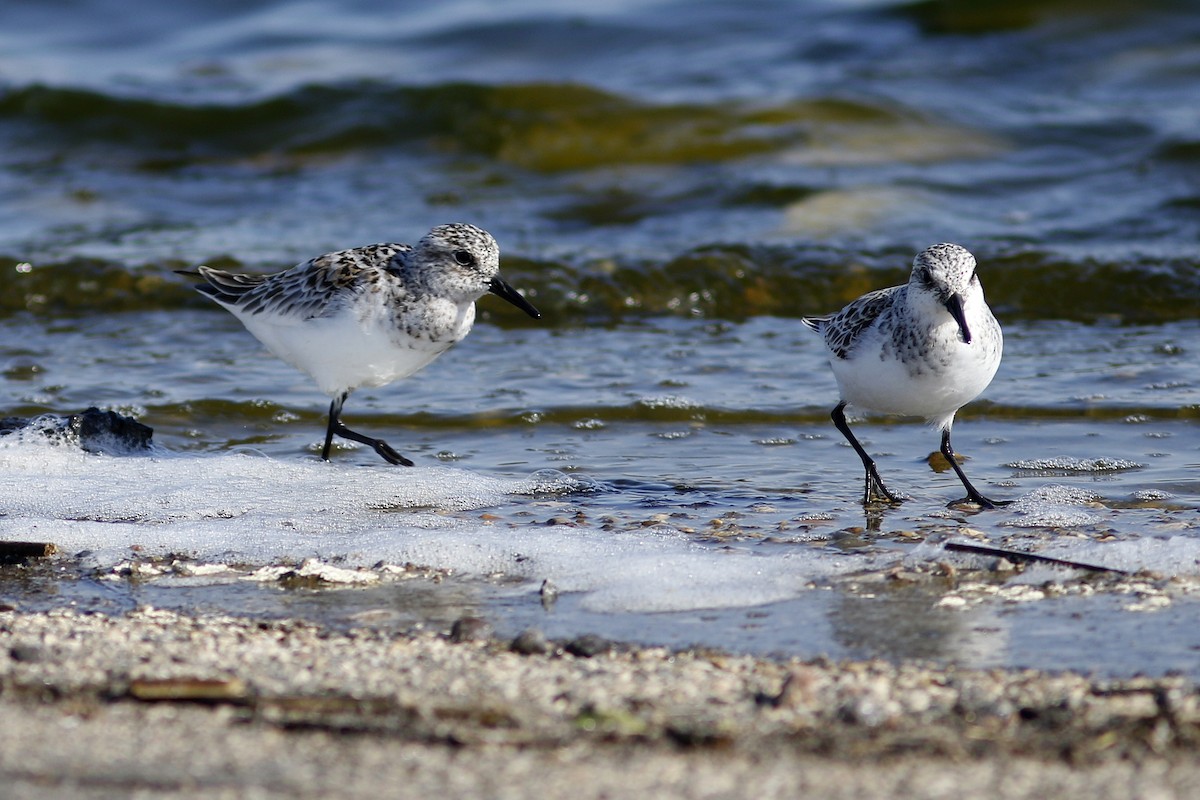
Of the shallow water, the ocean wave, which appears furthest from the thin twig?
the ocean wave

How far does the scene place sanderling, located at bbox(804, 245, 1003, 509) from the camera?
5.11m

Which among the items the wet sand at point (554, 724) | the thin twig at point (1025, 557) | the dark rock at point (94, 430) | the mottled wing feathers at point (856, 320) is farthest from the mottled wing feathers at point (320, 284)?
the thin twig at point (1025, 557)

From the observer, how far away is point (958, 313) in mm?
4984

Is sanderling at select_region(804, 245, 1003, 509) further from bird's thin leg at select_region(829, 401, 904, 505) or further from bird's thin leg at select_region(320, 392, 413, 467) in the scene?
bird's thin leg at select_region(320, 392, 413, 467)

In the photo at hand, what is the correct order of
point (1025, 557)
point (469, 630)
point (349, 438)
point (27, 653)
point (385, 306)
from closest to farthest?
point (27, 653), point (469, 630), point (1025, 557), point (385, 306), point (349, 438)

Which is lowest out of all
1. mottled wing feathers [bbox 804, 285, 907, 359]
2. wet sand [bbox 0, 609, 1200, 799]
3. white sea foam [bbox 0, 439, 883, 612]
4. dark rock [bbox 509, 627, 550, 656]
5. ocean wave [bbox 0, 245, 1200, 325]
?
white sea foam [bbox 0, 439, 883, 612]

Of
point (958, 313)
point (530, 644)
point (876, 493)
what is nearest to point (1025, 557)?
point (958, 313)

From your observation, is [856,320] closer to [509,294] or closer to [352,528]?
[509,294]

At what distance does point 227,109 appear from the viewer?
13961 millimetres

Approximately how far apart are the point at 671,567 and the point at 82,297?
6.36 meters

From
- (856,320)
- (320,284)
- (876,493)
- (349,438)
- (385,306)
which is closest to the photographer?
(876,493)

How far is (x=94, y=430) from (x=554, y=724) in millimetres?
3751

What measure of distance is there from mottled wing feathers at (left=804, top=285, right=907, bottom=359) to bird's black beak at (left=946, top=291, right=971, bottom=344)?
0.34 metres

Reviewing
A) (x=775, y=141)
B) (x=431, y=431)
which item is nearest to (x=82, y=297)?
(x=431, y=431)
